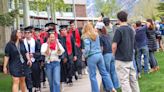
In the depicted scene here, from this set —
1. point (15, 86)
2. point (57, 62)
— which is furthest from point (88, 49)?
point (15, 86)

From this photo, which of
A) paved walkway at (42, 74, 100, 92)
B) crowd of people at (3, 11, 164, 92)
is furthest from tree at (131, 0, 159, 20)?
crowd of people at (3, 11, 164, 92)

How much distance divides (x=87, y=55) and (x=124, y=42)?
6.05ft

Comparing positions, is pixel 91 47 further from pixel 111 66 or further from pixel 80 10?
pixel 80 10

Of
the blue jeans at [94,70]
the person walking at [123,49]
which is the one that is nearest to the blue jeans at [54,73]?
the blue jeans at [94,70]

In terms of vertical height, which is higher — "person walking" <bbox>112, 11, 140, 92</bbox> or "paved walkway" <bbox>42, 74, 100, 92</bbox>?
"person walking" <bbox>112, 11, 140, 92</bbox>

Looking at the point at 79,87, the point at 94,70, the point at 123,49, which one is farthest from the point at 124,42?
the point at 79,87

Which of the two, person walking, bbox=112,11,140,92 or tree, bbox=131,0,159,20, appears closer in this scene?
person walking, bbox=112,11,140,92

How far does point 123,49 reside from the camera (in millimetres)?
11156

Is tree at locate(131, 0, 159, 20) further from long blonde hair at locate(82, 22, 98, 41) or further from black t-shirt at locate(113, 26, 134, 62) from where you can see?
black t-shirt at locate(113, 26, 134, 62)

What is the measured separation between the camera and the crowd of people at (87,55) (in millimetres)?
11180

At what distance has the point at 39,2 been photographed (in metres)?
30.0

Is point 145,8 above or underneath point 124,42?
underneath

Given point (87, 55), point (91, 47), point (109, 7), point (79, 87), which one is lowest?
point (109, 7)

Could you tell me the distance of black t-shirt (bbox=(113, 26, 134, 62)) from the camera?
11.0 meters
